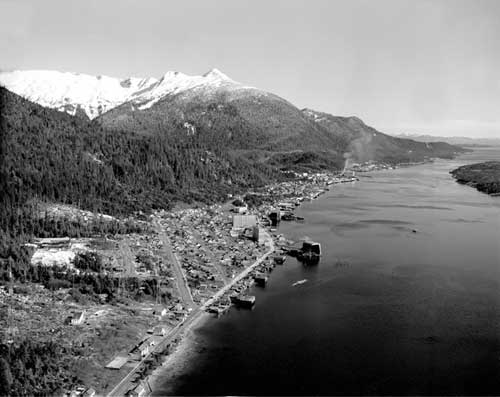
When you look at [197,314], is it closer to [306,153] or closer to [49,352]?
[49,352]

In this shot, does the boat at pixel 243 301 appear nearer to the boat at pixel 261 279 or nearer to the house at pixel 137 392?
the boat at pixel 261 279

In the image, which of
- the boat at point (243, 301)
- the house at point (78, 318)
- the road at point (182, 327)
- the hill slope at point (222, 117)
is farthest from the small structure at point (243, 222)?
the hill slope at point (222, 117)

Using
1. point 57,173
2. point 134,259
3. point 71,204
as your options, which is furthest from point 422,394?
point 57,173

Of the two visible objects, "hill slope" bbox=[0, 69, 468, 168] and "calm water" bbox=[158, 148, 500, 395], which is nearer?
"calm water" bbox=[158, 148, 500, 395]

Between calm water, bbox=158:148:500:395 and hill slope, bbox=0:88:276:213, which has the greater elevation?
hill slope, bbox=0:88:276:213

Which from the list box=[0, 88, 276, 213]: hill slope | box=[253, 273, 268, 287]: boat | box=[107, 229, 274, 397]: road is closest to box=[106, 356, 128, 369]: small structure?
box=[107, 229, 274, 397]: road

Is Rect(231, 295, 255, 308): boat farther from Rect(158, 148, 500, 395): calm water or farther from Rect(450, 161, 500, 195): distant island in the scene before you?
Rect(450, 161, 500, 195): distant island
